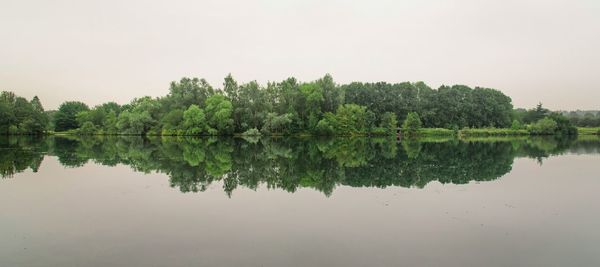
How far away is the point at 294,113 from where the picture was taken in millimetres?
86062

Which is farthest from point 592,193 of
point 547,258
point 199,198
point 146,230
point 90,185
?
point 90,185

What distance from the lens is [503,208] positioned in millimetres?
14227

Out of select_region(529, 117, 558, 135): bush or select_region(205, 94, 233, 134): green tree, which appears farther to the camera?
select_region(529, 117, 558, 135): bush

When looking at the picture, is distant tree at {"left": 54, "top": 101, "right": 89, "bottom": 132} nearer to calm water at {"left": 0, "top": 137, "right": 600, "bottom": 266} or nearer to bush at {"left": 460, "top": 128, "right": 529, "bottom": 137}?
calm water at {"left": 0, "top": 137, "right": 600, "bottom": 266}

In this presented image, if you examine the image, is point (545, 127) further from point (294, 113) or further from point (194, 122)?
point (194, 122)

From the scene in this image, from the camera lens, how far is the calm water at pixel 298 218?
29.7ft

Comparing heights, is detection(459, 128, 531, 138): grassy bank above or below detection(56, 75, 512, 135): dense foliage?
below

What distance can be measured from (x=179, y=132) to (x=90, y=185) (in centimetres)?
6722

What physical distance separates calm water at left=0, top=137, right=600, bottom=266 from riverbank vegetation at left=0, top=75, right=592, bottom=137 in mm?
62409

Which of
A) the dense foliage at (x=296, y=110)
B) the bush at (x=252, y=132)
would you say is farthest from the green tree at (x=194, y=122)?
the bush at (x=252, y=132)

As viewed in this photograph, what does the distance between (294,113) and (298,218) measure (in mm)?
73896

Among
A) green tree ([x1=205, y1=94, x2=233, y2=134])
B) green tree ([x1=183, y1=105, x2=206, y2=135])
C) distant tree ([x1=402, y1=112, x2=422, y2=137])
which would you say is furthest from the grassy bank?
green tree ([x1=183, y1=105, x2=206, y2=135])

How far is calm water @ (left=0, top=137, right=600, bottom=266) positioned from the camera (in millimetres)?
9059

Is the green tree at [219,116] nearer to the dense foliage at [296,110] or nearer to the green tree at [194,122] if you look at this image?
the dense foliage at [296,110]
